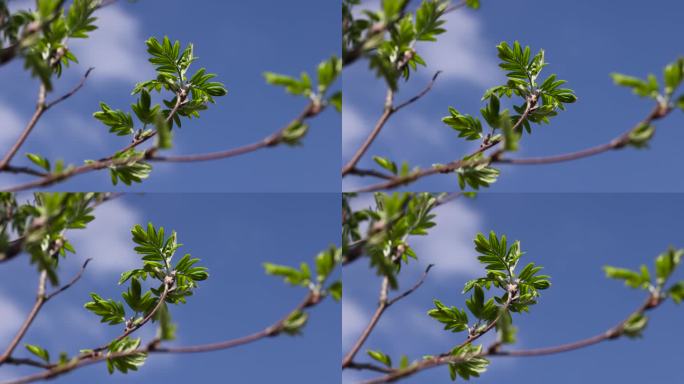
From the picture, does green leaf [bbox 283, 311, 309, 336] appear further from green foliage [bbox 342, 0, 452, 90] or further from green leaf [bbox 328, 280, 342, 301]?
green foliage [bbox 342, 0, 452, 90]

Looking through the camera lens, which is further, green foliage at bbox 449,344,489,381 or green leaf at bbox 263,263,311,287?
green foliage at bbox 449,344,489,381

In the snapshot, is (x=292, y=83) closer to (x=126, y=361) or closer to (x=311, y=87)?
(x=311, y=87)

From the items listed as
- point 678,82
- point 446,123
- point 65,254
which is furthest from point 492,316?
point 65,254

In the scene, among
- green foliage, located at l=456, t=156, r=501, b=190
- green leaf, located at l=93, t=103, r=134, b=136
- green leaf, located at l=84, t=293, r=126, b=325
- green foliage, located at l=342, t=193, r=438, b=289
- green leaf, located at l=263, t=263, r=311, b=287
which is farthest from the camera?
green leaf, located at l=93, t=103, r=134, b=136

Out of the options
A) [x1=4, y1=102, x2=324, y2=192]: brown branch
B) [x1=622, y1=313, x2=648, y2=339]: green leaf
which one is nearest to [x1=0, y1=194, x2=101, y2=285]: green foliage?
[x1=4, y1=102, x2=324, y2=192]: brown branch

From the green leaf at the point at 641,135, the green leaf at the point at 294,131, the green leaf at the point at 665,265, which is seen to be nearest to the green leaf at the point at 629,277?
the green leaf at the point at 665,265

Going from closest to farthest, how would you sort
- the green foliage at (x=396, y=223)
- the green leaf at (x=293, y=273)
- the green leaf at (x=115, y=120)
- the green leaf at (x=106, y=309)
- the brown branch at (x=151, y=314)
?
the green leaf at (x=293, y=273), the green foliage at (x=396, y=223), the brown branch at (x=151, y=314), the green leaf at (x=106, y=309), the green leaf at (x=115, y=120)

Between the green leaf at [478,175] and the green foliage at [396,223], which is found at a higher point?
the green leaf at [478,175]

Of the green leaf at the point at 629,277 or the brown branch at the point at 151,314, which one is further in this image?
the brown branch at the point at 151,314

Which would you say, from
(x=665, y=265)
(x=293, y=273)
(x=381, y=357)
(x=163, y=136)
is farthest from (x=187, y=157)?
(x=665, y=265)

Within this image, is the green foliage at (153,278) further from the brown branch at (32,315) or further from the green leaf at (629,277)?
the green leaf at (629,277)

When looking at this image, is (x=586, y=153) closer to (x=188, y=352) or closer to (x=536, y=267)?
(x=188, y=352)
